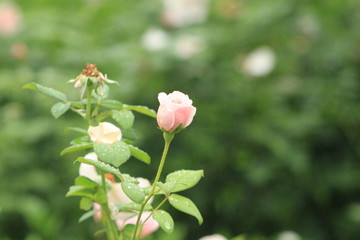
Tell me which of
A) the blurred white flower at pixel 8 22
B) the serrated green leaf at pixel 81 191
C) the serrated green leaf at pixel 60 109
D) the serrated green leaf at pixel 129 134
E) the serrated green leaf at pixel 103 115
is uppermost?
the blurred white flower at pixel 8 22

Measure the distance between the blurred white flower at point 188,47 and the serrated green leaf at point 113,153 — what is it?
2010 mm

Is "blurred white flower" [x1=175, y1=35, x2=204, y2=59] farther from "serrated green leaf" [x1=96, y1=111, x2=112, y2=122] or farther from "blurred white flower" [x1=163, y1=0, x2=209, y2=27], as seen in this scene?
"serrated green leaf" [x1=96, y1=111, x2=112, y2=122]

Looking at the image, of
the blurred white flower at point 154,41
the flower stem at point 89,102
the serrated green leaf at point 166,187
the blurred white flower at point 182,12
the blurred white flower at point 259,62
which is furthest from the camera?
the blurred white flower at point 182,12

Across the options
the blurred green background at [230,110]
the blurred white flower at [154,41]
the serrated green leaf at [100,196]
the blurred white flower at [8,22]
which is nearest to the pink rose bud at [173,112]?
the serrated green leaf at [100,196]

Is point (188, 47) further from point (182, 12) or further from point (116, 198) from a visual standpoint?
point (116, 198)

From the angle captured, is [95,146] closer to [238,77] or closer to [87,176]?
[87,176]

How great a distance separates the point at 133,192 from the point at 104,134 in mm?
112

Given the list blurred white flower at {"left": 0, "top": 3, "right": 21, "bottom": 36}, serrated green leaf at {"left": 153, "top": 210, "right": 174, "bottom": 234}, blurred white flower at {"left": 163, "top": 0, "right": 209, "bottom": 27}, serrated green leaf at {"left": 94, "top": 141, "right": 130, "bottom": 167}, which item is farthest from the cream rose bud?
blurred white flower at {"left": 0, "top": 3, "right": 21, "bottom": 36}

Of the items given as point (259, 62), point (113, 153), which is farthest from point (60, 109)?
point (259, 62)

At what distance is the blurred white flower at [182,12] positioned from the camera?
321 centimetres

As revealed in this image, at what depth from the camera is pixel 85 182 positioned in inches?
39.5

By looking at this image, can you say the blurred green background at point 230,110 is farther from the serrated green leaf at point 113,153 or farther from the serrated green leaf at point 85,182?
the serrated green leaf at point 113,153

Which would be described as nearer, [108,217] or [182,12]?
[108,217]

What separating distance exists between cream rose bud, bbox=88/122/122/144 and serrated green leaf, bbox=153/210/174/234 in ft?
0.38
